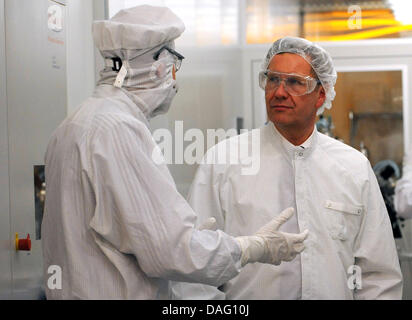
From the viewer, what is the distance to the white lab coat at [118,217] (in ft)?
3.08

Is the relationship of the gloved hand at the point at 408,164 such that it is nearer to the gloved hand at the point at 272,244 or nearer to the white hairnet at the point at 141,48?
the gloved hand at the point at 272,244

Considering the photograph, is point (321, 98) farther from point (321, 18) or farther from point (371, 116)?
point (321, 18)

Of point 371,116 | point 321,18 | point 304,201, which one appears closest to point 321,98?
point 304,201

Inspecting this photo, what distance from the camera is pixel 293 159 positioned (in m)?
1.36

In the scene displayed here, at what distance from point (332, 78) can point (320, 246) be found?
1.25 feet

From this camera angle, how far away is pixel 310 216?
1.32 m

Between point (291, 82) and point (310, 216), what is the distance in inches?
11.5

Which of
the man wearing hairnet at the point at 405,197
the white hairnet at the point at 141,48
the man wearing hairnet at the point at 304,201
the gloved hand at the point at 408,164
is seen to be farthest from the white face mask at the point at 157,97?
the gloved hand at the point at 408,164

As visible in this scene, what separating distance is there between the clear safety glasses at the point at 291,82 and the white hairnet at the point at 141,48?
0.99 ft

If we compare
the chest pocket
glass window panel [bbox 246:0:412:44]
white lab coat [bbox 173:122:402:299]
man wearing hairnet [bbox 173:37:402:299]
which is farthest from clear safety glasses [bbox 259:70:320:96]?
glass window panel [bbox 246:0:412:44]

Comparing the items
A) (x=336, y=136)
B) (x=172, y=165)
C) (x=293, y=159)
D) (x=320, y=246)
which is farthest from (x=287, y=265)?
(x=336, y=136)

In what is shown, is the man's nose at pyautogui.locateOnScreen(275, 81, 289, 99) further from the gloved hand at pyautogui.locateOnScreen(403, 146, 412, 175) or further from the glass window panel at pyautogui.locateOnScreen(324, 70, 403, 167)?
the glass window panel at pyautogui.locateOnScreen(324, 70, 403, 167)

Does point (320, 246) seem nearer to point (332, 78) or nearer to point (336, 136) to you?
point (332, 78)

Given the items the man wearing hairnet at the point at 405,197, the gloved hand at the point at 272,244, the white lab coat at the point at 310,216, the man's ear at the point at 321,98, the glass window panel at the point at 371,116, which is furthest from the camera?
the glass window panel at the point at 371,116
